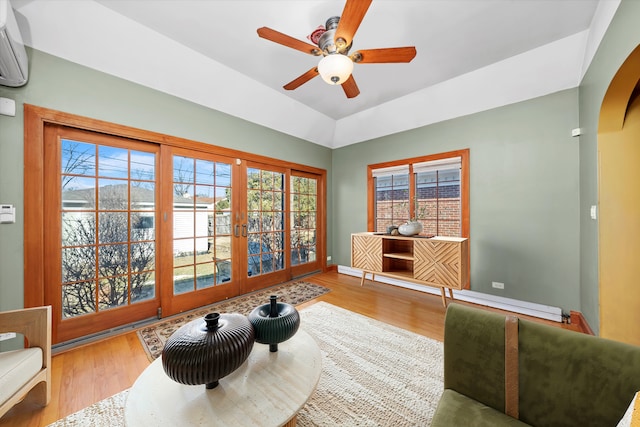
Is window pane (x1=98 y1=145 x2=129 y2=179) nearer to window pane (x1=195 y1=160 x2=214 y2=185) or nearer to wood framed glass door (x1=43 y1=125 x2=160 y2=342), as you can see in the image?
wood framed glass door (x1=43 y1=125 x2=160 y2=342)

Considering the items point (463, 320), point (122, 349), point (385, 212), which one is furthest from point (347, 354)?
point (385, 212)

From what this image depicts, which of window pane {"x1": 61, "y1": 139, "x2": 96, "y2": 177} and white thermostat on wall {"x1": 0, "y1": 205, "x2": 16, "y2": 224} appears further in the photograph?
window pane {"x1": 61, "y1": 139, "x2": 96, "y2": 177}

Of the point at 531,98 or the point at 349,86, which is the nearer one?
the point at 349,86

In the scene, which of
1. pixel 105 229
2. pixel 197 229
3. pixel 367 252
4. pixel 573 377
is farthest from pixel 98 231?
pixel 573 377

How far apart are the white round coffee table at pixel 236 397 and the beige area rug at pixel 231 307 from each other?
1.22 meters

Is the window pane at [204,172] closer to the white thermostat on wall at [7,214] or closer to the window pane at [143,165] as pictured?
the window pane at [143,165]

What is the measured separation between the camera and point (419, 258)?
319 cm

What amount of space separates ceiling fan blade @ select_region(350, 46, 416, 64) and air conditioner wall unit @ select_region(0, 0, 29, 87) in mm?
2166

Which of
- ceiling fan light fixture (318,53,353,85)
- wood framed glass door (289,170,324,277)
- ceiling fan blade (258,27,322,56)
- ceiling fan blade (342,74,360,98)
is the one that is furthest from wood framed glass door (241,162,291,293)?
ceiling fan light fixture (318,53,353,85)

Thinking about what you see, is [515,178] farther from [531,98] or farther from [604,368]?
[604,368]

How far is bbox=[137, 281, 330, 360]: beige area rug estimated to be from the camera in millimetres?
2205

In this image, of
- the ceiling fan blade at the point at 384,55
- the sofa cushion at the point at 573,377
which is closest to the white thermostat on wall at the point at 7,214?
the ceiling fan blade at the point at 384,55

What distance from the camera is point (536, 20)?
2090mm

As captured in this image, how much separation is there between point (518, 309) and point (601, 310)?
1.03 m
